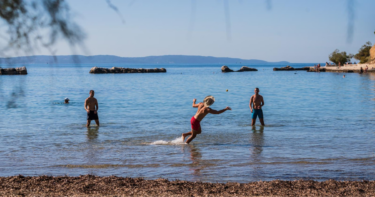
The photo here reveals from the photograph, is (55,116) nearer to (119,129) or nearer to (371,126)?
(119,129)

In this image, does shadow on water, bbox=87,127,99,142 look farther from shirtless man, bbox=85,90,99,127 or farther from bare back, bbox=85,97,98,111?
bare back, bbox=85,97,98,111

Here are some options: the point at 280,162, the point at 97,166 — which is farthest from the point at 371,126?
the point at 97,166

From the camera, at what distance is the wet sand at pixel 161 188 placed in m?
7.69

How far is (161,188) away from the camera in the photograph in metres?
8.10

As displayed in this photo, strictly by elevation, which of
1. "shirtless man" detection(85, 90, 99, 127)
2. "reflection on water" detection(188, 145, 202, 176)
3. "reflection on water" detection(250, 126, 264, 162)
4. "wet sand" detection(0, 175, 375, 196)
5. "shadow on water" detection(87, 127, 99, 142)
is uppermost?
"shirtless man" detection(85, 90, 99, 127)

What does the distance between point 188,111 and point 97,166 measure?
681 inches

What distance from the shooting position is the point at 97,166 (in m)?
11.3

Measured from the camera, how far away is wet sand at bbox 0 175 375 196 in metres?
7.69

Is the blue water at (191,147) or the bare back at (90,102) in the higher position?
the bare back at (90,102)

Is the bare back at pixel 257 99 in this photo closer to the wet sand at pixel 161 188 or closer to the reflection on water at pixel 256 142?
the reflection on water at pixel 256 142

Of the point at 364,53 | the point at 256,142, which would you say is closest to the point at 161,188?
the point at 256,142

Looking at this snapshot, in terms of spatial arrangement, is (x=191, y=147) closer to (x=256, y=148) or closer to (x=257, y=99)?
(x=256, y=148)

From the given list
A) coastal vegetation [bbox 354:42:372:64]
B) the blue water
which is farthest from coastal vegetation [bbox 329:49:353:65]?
the blue water

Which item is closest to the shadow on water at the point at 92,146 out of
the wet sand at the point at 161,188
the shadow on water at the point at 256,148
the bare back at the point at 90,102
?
the bare back at the point at 90,102
